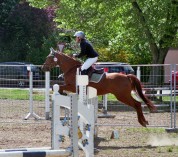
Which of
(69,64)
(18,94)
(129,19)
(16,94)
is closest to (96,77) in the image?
(69,64)

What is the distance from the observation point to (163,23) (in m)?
25.8

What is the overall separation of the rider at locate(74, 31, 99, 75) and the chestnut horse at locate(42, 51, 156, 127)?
470 millimetres

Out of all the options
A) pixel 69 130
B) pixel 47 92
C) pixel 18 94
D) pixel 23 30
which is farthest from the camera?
pixel 23 30

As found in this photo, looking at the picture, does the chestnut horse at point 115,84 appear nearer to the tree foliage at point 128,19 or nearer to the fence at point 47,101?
the fence at point 47,101

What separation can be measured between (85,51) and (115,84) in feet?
4.36

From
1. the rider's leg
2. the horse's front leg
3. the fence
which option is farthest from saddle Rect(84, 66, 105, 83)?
the fence

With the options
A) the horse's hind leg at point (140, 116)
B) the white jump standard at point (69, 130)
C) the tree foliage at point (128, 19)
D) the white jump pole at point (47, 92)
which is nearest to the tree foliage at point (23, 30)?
the tree foliage at point (128, 19)

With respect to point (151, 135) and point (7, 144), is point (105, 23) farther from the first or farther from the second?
point (7, 144)

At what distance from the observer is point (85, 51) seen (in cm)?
1491

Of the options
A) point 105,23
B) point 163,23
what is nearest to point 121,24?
point 105,23

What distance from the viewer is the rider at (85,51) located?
14.5 metres

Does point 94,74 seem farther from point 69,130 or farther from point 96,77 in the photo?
point 69,130

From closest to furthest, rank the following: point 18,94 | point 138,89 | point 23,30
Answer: point 138,89
point 18,94
point 23,30

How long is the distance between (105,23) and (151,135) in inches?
525
